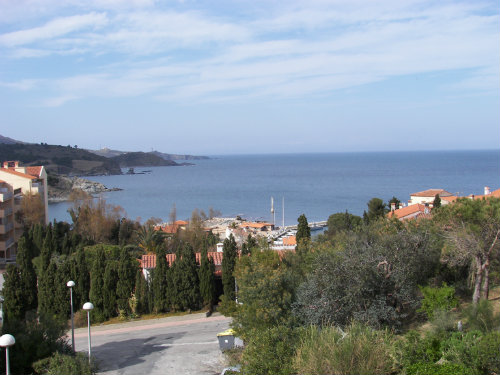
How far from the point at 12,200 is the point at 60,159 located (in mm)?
113752

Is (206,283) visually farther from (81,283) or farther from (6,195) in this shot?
(6,195)

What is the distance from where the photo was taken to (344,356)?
25.7 feet

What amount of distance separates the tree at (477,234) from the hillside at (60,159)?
121 m

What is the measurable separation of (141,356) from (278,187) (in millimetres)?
100047

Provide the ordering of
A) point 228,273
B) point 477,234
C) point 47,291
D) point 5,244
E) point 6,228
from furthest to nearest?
point 6,228
point 5,244
point 228,273
point 47,291
point 477,234

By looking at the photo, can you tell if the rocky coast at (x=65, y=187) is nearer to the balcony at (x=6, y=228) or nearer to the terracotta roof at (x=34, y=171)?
the terracotta roof at (x=34, y=171)

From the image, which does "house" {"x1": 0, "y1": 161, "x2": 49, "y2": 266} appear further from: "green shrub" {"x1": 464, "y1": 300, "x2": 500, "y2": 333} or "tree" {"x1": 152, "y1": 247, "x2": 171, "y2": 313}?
"green shrub" {"x1": 464, "y1": 300, "x2": 500, "y2": 333}

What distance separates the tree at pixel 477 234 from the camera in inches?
502

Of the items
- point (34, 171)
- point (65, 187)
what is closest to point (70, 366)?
point (34, 171)

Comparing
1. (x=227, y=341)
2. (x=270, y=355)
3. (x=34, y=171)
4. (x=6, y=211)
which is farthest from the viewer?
(x=34, y=171)

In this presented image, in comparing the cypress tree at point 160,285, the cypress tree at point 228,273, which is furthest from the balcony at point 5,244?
the cypress tree at point 228,273

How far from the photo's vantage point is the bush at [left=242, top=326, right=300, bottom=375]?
8.93 m

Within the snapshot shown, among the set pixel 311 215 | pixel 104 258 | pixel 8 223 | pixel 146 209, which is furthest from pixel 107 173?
pixel 104 258

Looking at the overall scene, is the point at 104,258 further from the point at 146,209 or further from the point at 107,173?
the point at 107,173
